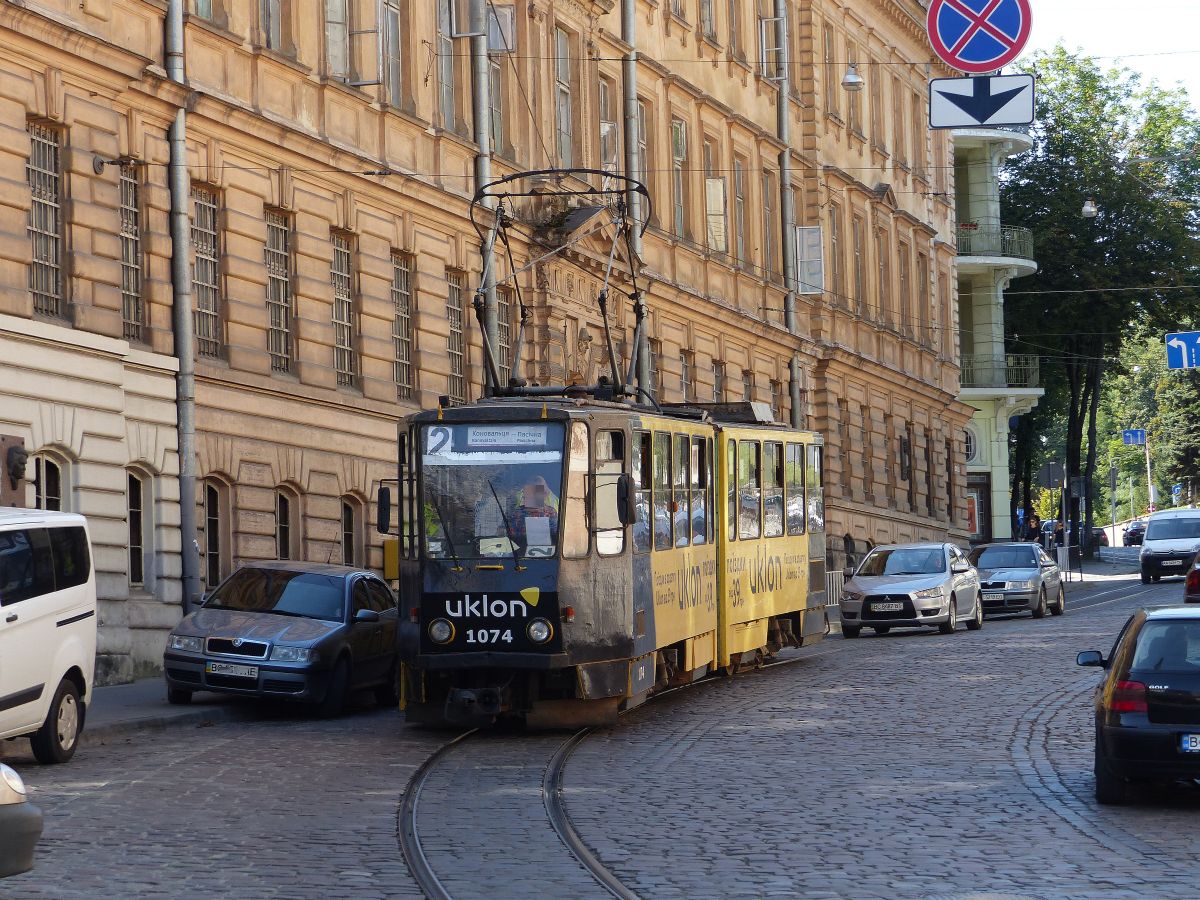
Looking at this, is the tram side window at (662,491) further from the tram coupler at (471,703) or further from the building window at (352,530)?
the building window at (352,530)

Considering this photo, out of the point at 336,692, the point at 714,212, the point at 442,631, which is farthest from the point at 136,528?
the point at 714,212

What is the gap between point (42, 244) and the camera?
24938mm

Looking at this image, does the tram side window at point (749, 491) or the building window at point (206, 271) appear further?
the building window at point (206, 271)

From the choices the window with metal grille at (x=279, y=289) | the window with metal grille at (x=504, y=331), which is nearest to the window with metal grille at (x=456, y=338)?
the window with metal grille at (x=504, y=331)

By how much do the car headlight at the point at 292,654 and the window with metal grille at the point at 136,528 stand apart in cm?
557

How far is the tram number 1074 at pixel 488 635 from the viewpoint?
19234mm

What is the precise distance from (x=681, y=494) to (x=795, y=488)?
5.73 meters

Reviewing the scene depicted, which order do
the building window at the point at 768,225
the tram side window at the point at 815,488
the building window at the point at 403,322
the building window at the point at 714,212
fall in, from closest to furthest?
the tram side window at the point at 815,488 → the building window at the point at 403,322 → the building window at the point at 714,212 → the building window at the point at 768,225

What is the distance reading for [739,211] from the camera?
1969 inches

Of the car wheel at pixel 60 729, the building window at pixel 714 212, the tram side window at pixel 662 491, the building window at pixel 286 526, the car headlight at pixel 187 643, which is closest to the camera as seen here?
the car wheel at pixel 60 729

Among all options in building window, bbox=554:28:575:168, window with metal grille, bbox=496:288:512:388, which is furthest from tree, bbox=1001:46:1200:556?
window with metal grille, bbox=496:288:512:388

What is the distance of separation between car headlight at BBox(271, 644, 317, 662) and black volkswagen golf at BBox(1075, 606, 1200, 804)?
953cm

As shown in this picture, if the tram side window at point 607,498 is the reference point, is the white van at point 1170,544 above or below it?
below

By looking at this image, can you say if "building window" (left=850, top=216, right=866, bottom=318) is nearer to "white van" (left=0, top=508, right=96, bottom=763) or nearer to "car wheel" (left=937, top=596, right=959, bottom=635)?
"car wheel" (left=937, top=596, right=959, bottom=635)
